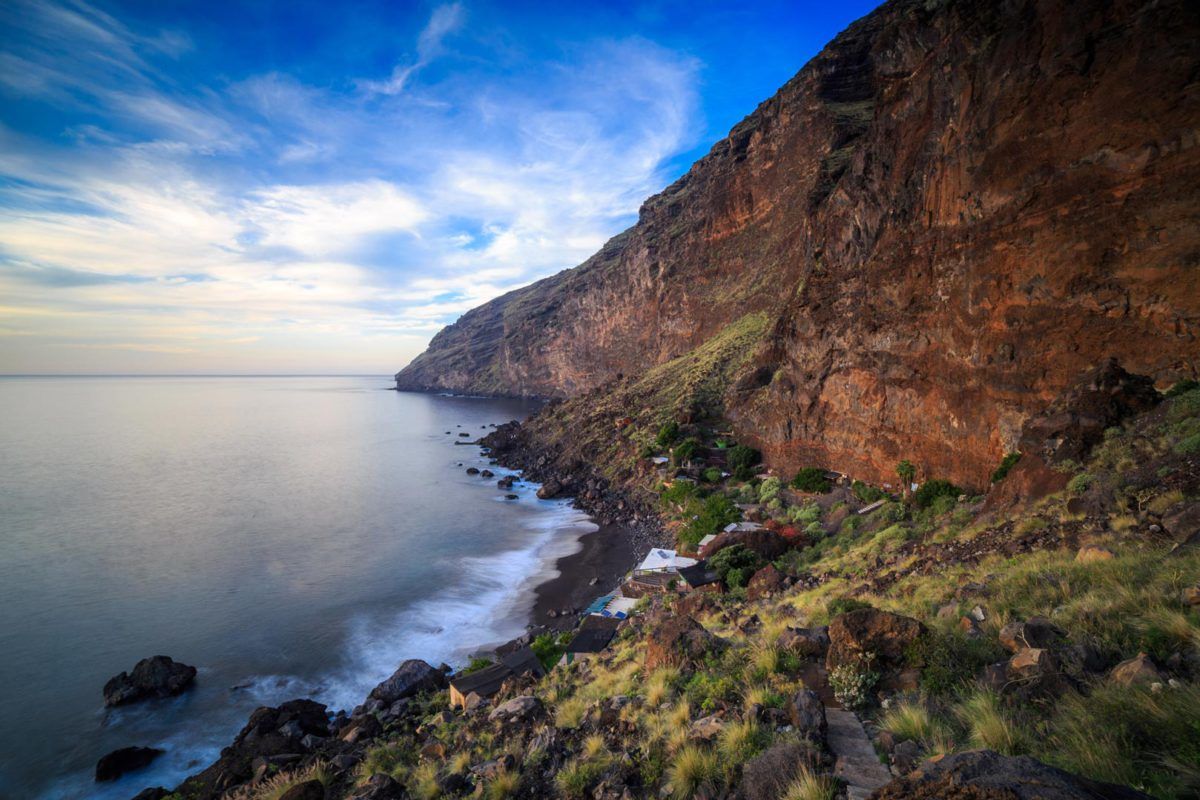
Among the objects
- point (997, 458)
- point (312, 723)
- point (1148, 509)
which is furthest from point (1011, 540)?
point (312, 723)

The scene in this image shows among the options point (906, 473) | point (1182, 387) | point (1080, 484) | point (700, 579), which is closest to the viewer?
point (1080, 484)

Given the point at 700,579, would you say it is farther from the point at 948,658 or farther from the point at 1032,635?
the point at 1032,635

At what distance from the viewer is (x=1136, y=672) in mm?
4656

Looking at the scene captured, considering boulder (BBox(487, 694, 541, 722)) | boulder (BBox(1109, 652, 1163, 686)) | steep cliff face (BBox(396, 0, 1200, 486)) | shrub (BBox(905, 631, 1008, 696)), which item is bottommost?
boulder (BBox(487, 694, 541, 722))

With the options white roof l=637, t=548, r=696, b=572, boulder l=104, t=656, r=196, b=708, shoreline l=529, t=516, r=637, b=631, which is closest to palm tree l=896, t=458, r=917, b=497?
white roof l=637, t=548, r=696, b=572

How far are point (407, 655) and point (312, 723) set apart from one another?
205 inches

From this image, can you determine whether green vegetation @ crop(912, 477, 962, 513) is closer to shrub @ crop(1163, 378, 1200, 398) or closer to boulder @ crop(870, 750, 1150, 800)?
shrub @ crop(1163, 378, 1200, 398)

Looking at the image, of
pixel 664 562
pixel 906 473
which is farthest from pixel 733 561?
pixel 906 473

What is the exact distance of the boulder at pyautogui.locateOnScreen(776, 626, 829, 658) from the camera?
26.4ft

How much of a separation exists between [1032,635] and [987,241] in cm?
1715

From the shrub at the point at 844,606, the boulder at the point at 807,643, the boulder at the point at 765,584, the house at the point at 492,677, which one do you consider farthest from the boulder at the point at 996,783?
the boulder at the point at 765,584

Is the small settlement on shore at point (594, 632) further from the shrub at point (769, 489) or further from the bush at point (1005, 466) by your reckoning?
the bush at point (1005, 466)

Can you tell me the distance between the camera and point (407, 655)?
66.3 feet

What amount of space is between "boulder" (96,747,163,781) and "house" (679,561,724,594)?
17.1 meters
